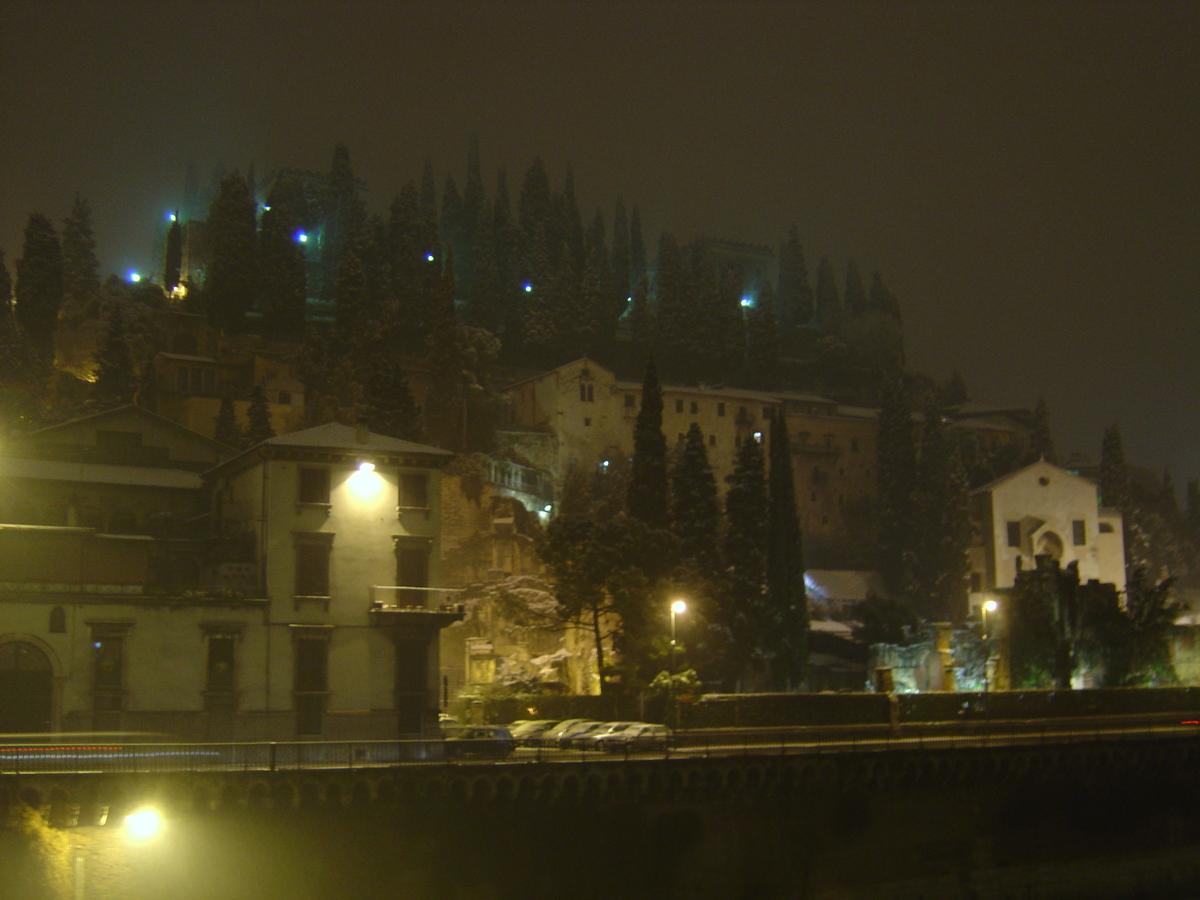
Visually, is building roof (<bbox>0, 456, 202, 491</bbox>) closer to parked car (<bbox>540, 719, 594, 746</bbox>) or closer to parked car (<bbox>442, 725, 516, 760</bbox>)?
parked car (<bbox>540, 719, 594, 746</bbox>)

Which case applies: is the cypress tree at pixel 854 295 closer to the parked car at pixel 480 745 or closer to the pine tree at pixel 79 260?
the pine tree at pixel 79 260

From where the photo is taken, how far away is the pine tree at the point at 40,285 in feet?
271

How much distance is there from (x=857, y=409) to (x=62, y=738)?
8543 centimetres

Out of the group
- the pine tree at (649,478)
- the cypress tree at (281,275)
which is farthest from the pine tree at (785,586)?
the cypress tree at (281,275)

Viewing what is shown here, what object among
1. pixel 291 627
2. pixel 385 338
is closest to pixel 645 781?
pixel 291 627

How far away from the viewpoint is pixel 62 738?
3428 cm

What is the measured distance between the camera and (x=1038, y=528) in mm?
90875

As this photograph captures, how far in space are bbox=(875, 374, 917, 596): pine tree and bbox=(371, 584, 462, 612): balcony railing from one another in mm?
50459

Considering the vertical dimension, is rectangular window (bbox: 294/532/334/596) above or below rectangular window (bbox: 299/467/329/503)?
below

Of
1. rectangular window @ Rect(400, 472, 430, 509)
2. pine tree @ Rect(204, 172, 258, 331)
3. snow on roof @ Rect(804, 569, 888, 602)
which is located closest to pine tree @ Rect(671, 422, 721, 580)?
rectangular window @ Rect(400, 472, 430, 509)

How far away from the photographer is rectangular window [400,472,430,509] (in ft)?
151

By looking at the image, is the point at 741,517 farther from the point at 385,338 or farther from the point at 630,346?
the point at 630,346

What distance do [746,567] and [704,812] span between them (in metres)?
29.8

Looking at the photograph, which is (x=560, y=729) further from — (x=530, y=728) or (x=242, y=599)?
(x=242, y=599)
